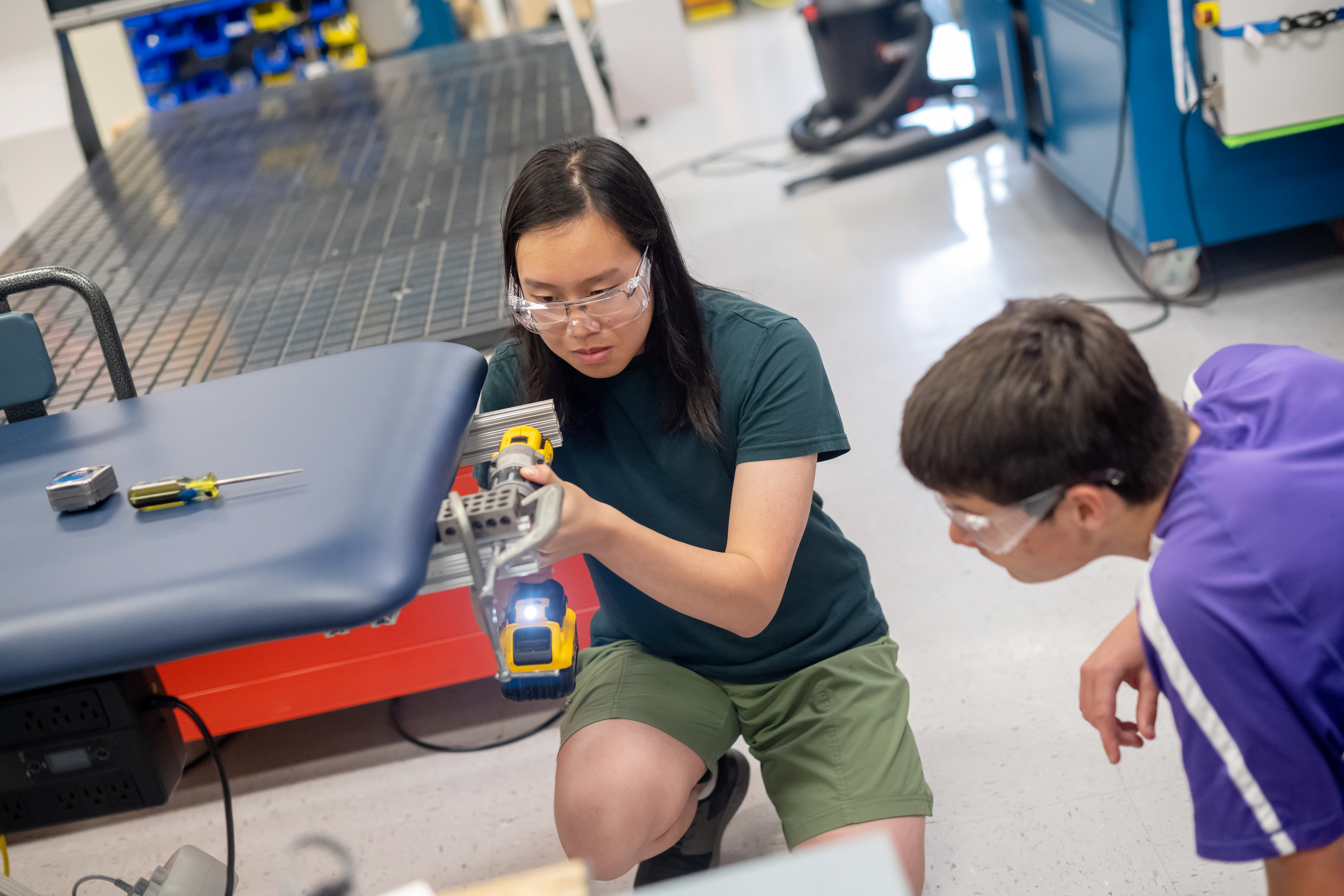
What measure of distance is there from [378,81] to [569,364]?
3411mm

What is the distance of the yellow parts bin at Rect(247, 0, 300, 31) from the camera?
223 inches

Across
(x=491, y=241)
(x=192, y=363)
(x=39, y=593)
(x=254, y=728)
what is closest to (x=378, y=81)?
(x=491, y=241)

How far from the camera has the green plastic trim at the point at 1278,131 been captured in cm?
229

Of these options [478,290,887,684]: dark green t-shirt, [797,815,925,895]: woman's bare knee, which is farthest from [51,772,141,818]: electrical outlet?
[797,815,925,895]: woman's bare knee

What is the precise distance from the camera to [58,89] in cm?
385

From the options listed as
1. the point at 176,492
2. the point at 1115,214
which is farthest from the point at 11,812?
the point at 1115,214

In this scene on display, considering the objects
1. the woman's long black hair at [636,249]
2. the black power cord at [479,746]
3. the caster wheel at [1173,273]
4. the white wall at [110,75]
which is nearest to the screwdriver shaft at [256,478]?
the woman's long black hair at [636,249]

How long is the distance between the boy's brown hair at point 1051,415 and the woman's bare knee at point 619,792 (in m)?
0.56

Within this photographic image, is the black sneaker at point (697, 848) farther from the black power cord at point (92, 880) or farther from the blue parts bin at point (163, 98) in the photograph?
the blue parts bin at point (163, 98)

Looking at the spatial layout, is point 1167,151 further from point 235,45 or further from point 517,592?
point 235,45

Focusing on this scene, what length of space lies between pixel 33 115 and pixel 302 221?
63.9 inches

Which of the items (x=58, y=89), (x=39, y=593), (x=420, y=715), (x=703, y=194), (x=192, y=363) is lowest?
(x=420, y=715)

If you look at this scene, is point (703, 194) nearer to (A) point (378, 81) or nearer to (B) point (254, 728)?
(A) point (378, 81)

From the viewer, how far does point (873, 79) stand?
432cm
